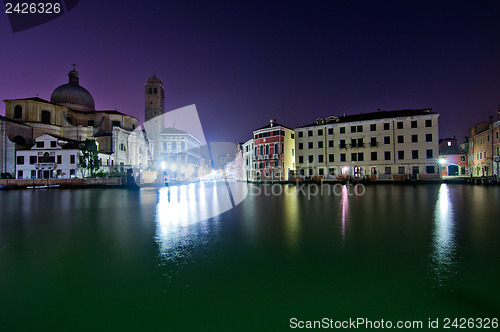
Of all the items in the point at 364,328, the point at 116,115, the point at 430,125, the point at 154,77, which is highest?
the point at 154,77

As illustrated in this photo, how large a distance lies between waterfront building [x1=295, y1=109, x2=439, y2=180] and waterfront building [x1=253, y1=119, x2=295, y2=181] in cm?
180

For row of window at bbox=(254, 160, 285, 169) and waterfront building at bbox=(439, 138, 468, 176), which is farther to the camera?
waterfront building at bbox=(439, 138, 468, 176)

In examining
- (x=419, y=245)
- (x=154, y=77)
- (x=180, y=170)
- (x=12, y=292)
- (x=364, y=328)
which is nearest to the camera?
(x=364, y=328)

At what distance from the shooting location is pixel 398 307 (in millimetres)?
3756

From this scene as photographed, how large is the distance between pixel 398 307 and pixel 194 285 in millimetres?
3140

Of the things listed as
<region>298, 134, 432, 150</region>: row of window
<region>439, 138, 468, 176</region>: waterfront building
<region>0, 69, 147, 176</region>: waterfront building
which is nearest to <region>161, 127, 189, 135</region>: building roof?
→ <region>0, 69, 147, 176</region>: waterfront building

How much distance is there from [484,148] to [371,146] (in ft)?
72.6

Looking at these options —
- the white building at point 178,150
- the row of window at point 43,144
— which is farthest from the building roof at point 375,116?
the white building at point 178,150

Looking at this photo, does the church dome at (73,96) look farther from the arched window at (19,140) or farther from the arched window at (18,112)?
the arched window at (19,140)

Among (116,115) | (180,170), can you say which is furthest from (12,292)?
(180,170)

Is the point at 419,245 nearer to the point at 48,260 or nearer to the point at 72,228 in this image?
the point at 48,260

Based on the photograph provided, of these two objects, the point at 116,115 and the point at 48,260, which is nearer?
the point at 48,260

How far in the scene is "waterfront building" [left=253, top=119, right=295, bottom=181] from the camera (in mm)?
46844

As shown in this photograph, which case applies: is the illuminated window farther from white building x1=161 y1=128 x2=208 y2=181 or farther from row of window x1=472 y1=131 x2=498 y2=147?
row of window x1=472 y1=131 x2=498 y2=147
